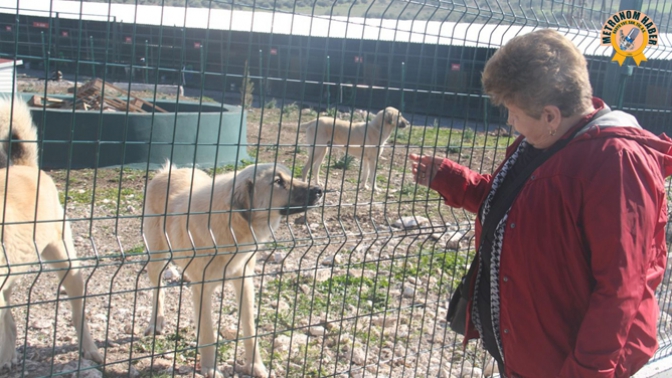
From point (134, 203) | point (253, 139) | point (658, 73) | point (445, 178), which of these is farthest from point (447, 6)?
point (253, 139)

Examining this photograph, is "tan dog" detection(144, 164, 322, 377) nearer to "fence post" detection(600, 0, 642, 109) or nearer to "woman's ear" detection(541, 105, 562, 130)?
"woman's ear" detection(541, 105, 562, 130)

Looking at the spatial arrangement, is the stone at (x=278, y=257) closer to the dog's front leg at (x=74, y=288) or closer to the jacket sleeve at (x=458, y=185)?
the dog's front leg at (x=74, y=288)

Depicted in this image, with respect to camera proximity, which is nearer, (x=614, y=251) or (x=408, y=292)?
(x=614, y=251)

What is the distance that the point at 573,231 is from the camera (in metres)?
2.28

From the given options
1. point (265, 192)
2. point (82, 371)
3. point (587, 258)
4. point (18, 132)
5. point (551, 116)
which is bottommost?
point (82, 371)

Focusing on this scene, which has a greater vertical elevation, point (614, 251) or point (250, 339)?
point (614, 251)

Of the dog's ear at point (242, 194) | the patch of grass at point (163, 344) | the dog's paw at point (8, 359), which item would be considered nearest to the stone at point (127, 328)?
the patch of grass at point (163, 344)

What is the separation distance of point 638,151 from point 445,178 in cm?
104

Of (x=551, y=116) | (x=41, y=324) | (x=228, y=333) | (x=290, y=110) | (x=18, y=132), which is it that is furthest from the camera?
(x=290, y=110)

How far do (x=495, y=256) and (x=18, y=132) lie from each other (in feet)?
11.0

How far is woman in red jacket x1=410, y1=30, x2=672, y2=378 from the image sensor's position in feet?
7.12

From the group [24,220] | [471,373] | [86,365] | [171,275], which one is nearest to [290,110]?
[171,275]

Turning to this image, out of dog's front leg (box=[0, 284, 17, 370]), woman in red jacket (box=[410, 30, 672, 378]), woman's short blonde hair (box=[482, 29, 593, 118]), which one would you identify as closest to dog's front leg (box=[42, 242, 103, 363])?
dog's front leg (box=[0, 284, 17, 370])

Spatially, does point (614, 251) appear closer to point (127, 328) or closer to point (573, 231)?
point (573, 231)
